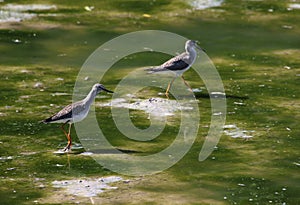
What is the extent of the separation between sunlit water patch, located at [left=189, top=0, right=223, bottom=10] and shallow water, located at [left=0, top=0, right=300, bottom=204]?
29 centimetres

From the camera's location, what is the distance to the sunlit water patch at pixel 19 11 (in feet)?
90.4

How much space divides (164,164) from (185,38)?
35.5 ft

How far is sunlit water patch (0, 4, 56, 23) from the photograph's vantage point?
27.6 metres

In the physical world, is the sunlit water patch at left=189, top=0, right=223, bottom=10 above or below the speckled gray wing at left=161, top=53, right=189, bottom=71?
above

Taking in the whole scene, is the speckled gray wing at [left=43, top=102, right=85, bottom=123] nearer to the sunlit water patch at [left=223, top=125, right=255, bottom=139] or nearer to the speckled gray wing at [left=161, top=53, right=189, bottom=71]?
the sunlit water patch at [left=223, top=125, right=255, bottom=139]

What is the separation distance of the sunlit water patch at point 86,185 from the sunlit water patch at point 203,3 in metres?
15.7

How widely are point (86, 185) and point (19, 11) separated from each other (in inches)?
620

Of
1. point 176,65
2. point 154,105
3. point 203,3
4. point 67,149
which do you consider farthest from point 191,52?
point 203,3

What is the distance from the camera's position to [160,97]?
1967 centimetres

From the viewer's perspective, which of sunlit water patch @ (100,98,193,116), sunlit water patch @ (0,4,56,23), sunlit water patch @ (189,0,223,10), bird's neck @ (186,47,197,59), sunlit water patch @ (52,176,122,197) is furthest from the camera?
sunlit water patch @ (189,0,223,10)

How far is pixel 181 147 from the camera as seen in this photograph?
16156mm

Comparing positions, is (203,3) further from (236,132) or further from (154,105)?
(236,132)

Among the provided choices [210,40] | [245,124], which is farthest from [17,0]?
[245,124]

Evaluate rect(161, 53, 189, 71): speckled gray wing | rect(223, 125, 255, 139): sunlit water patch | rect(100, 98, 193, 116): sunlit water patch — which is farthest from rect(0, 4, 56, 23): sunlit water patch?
rect(223, 125, 255, 139): sunlit water patch
